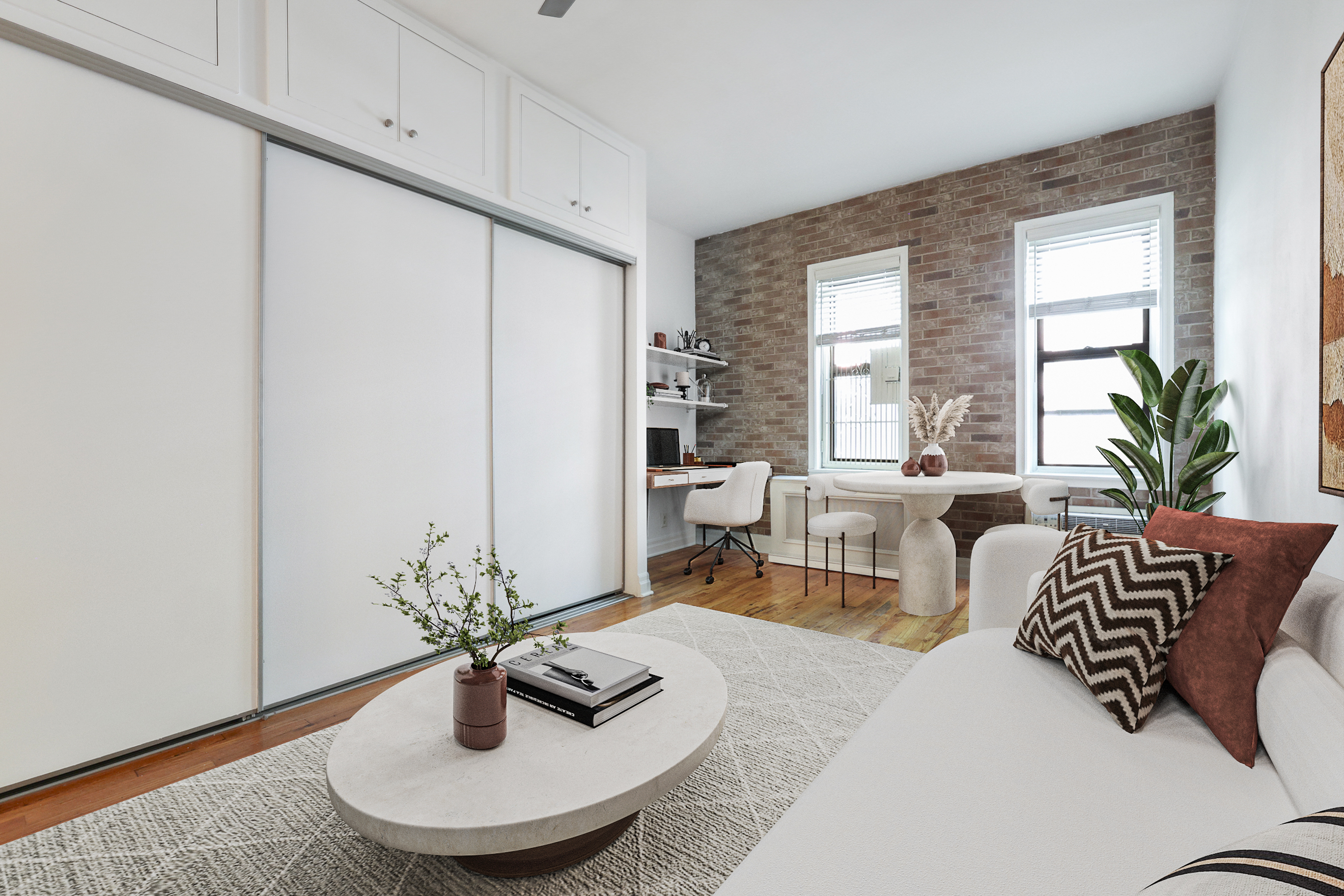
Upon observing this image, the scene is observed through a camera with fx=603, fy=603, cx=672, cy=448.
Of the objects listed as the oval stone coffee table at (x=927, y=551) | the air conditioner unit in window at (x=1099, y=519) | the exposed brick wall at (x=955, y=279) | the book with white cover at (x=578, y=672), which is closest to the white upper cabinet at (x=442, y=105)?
the book with white cover at (x=578, y=672)

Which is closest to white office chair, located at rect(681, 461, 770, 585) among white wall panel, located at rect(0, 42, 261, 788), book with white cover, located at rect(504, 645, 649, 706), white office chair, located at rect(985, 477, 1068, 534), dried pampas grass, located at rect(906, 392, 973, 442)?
dried pampas grass, located at rect(906, 392, 973, 442)

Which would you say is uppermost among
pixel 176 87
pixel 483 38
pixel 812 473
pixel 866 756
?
pixel 483 38

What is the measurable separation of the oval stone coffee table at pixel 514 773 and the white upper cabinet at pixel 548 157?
256 centimetres

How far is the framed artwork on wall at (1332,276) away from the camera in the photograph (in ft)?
4.64

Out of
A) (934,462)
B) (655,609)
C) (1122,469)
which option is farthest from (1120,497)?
(655,609)

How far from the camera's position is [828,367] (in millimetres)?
5078

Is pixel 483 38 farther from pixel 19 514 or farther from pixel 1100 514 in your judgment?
pixel 1100 514

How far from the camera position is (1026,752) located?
1049 mm

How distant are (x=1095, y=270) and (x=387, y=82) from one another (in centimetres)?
416

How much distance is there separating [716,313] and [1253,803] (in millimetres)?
5023

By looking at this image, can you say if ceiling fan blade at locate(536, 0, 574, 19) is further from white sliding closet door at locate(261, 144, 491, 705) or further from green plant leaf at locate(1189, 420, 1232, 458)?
green plant leaf at locate(1189, 420, 1232, 458)

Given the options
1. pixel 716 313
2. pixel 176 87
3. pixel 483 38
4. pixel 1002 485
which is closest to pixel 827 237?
pixel 716 313

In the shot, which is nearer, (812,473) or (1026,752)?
(1026,752)

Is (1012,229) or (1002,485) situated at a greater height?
(1012,229)
